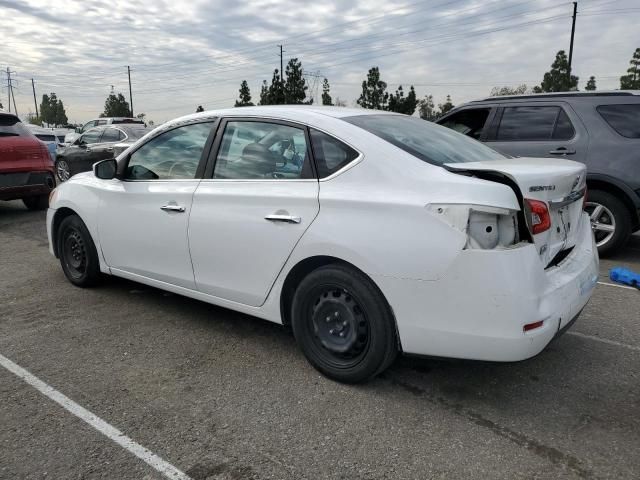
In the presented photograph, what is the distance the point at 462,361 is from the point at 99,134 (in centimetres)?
1373

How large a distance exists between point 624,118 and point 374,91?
128 feet

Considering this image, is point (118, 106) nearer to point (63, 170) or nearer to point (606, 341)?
point (63, 170)

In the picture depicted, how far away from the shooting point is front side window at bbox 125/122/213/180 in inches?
149

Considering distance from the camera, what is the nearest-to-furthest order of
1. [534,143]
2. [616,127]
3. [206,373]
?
[206,373] → [616,127] → [534,143]

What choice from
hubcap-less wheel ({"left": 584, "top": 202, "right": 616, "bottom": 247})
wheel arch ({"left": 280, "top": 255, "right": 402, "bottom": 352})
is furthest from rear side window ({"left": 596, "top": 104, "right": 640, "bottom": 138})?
wheel arch ({"left": 280, "top": 255, "right": 402, "bottom": 352})

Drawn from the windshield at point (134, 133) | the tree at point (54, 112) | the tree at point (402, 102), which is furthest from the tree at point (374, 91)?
the tree at point (54, 112)

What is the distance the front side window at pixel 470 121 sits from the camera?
6872mm

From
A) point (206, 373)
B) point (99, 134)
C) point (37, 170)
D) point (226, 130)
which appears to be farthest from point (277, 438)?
point (99, 134)

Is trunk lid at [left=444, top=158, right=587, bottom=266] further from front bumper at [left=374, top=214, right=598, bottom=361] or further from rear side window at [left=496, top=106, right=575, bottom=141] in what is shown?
rear side window at [left=496, top=106, right=575, bottom=141]

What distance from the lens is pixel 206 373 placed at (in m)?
3.27

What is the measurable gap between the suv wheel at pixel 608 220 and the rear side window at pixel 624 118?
27.3 inches

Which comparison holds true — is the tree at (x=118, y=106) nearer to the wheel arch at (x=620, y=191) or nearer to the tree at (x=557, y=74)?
the tree at (x=557, y=74)

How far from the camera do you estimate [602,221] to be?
605cm

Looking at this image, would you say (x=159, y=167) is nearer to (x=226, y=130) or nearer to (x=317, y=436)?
(x=226, y=130)
